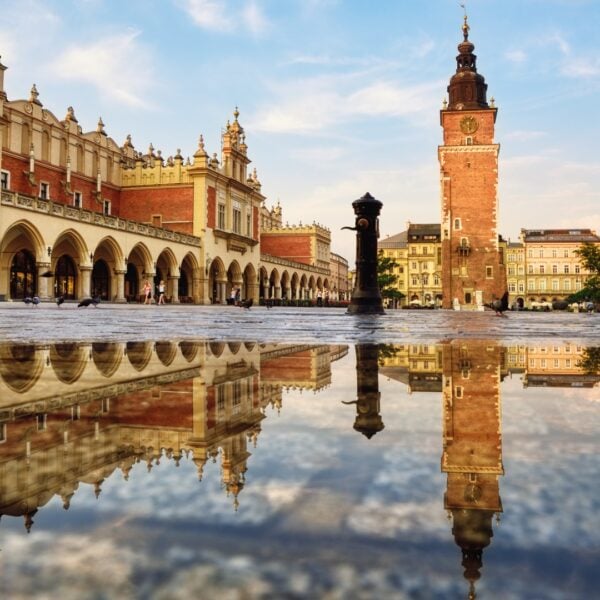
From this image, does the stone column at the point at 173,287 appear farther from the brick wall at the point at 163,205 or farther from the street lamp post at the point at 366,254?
the street lamp post at the point at 366,254

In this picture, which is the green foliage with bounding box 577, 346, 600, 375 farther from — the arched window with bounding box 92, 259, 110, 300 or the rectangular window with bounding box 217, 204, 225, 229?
the rectangular window with bounding box 217, 204, 225, 229

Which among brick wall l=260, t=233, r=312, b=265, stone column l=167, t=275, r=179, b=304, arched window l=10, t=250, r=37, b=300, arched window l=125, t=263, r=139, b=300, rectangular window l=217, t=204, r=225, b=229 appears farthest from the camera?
brick wall l=260, t=233, r=312, b=265

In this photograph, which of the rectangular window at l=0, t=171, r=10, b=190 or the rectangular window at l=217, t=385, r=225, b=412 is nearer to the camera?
the rectangular window at l=217, t=385, r=225, b=412

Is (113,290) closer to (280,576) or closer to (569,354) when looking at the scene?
(569,354)

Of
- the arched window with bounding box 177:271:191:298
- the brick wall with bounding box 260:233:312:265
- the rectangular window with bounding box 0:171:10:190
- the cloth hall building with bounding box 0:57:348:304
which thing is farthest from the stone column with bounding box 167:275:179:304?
the brick wall with bounding box 260:233:312:265

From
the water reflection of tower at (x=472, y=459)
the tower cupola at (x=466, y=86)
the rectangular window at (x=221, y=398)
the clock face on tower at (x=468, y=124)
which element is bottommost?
the water reflection of tower at (x=472, y=459)

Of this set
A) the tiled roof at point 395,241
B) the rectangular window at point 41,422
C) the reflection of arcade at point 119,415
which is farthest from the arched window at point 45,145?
the tiled roof at point 395,241

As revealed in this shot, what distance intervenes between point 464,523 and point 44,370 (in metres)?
2.60

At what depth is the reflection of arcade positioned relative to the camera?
3.81 ft

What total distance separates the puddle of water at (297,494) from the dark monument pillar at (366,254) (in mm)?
12766

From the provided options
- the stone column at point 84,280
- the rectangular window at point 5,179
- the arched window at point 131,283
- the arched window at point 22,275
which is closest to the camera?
the stone column at point 84,280

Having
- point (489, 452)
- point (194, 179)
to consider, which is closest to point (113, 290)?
point (194, 179)

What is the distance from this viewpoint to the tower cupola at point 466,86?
178ft

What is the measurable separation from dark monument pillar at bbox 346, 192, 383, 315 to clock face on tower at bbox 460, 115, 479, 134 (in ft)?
136
